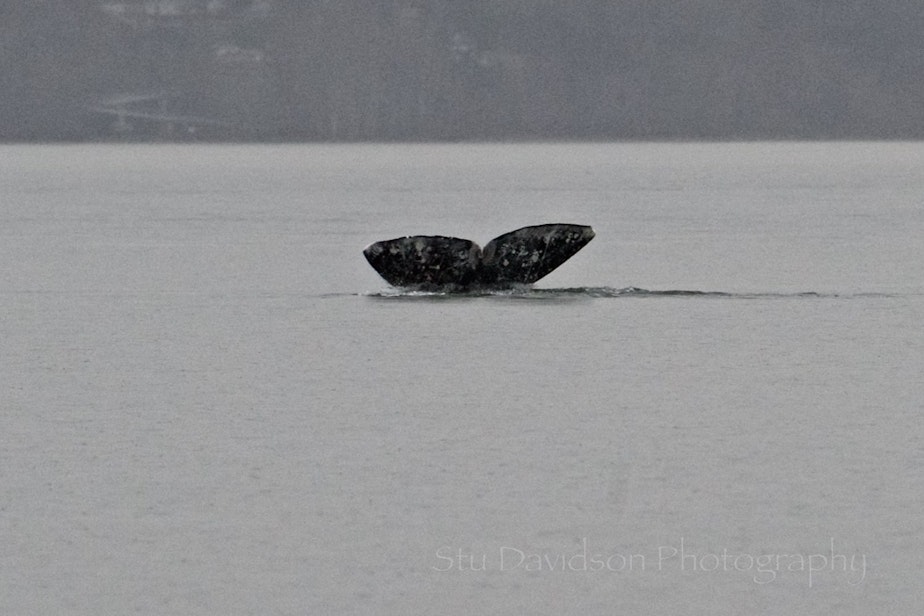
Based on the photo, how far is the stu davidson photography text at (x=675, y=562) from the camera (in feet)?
59.8

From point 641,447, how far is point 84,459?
6.33 metres

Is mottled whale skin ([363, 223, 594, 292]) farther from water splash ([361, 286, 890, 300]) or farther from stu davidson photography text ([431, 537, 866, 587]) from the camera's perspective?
stu davidson photography text ([431, 537, 866, 587])

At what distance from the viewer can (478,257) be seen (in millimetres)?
45750

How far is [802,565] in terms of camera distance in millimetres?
18453

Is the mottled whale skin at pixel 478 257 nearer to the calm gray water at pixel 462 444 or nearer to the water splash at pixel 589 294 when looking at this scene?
the water splash at pixel 589 294

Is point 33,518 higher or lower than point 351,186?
lower

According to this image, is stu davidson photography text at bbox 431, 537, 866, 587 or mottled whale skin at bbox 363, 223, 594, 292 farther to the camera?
mottled whale skin at bbox 363, 223, 594, 292

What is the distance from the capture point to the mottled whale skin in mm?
45219

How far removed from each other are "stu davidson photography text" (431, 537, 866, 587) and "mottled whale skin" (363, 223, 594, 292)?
26.1 metres

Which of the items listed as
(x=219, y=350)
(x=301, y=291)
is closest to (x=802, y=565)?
(x=219, y=350)

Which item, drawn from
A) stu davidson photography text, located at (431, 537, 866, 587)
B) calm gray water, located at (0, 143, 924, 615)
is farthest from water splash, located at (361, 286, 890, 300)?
stu davidson photography text, located at (431, 537, 866, 587)

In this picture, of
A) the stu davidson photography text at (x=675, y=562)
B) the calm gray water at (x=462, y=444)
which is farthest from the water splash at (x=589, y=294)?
the stu davidson photography text at (x=675, y=562)

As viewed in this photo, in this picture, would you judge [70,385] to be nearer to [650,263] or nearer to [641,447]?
[641,447]

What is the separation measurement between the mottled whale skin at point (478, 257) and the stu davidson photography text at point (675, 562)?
26139mm
